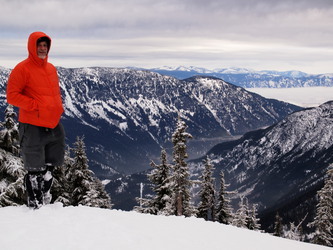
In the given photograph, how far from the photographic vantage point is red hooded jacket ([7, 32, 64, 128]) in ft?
22.8

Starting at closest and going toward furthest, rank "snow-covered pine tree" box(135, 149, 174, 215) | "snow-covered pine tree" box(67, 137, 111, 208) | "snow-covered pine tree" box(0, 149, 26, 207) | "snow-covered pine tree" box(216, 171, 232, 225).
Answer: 1. "snow-covered pine tree" box(0, 149, 26, 207)
2. "snow-covered pine tree" box(67, 137, 111, 208)
3. "snow-covered pine tree" box(135, 149, 174, 215)
4. "snow-covered pine tree" box(216, 171, 232, 225)

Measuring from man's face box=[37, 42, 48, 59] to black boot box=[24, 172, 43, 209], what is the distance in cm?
296

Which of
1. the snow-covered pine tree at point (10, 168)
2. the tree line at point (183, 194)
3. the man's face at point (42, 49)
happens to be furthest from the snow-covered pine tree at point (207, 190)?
the man's face at point (42, 49)

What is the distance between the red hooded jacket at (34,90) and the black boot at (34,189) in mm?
1394

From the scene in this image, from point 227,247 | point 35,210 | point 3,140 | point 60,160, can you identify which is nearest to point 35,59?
point 60,160

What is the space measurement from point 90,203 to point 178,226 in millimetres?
16666

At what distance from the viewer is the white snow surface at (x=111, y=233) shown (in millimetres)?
5824

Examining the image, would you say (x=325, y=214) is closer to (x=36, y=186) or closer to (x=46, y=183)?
(x=46, y=183)

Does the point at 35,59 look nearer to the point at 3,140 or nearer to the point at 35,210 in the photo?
the point at 35,210

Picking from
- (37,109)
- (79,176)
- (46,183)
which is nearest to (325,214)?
(79,176)

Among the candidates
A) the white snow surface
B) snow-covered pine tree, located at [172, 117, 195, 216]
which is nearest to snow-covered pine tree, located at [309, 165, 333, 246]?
snow-covered pine tree, located at [172, 117, 195, 216]

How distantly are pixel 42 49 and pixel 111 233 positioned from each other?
15.0 feet

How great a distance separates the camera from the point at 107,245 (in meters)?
5.86

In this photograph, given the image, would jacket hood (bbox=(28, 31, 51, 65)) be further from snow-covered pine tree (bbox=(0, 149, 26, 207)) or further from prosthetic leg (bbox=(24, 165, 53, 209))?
snow-covered pine tree (bbox=(0, 149, 26, 207))
